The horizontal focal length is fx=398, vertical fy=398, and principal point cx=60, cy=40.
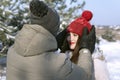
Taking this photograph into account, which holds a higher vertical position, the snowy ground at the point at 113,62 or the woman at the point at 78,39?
the woman at the point at 78,39

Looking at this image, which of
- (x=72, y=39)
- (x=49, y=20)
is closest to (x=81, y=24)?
(x=72, y=39)

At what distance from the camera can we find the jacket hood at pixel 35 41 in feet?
6.64

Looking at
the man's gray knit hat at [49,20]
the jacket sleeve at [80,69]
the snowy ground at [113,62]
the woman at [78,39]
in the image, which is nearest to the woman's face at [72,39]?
the woman at [78,39]

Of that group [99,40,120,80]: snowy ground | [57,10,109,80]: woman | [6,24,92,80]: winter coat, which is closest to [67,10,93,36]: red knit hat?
[57,10,109,80]: woman

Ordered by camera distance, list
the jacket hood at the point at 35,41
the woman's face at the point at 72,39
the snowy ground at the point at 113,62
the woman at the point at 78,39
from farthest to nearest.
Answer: the snowy ground at the point at 113,62, the woman's face at the point at 72,39, the woman at the point at 78,39, the jacket hood at the point at 35,41

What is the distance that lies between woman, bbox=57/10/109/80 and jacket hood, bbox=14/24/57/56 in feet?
1.02

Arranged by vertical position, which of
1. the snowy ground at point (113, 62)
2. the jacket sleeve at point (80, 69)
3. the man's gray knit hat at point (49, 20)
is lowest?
the snowy ground at point (113, 62)

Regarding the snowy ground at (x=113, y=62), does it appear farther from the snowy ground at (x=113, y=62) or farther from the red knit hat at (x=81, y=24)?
the red knit hat at (x=81, y=24)

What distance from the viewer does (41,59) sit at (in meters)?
2.04

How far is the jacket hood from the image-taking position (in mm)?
2025

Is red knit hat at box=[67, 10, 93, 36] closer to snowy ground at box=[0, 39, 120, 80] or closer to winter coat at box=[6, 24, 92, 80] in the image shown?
winter coat at box=[6, 24, 92, 80]

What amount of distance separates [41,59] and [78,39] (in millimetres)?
441

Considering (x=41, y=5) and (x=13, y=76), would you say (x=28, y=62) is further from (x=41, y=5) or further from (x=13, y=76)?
(x=41, y=5)

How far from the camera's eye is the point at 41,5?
81.8 inches
